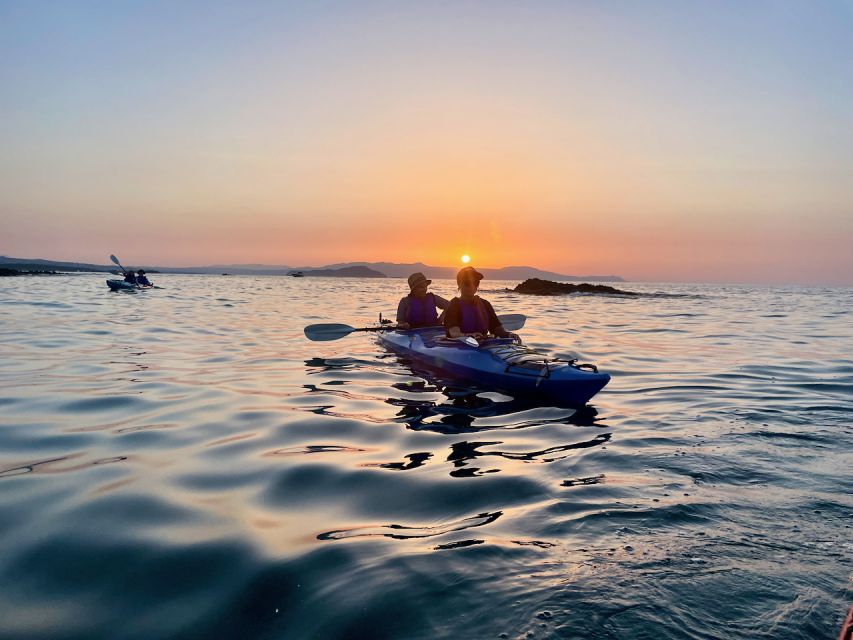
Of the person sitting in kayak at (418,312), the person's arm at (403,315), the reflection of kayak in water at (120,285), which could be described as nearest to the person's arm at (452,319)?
the person sitting in kayak at (418,312)

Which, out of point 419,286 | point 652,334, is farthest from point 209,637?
point 652,334

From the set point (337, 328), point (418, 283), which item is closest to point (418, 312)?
point (418, 283)

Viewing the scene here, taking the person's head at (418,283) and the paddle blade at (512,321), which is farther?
the paddle blade at (512,321)

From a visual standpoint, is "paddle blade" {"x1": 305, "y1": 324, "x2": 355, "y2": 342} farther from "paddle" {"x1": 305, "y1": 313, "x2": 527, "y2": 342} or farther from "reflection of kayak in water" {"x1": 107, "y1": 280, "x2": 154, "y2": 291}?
"reflection of kayak in water" {"x1": 107, "y1": 280, "x2": 154, "y2": 291}

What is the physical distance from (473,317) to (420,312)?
255 cm

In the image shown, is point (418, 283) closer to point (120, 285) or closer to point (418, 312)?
point (418, 312)

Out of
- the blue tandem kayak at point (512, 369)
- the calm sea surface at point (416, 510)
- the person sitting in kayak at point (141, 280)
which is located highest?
the person sitting in kayak at point (141, 280)

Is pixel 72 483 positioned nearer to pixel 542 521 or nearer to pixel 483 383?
pixel 542 521

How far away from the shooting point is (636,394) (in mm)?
9305

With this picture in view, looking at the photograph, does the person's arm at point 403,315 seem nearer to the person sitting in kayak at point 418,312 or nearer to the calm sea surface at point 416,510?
the person sitting in kayak at point 418,312

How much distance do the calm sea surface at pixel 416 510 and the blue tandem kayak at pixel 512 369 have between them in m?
0.31

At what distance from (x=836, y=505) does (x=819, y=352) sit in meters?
12.0

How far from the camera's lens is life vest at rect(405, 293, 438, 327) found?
43.0 feet

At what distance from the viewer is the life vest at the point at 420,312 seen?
13102 millimetres
